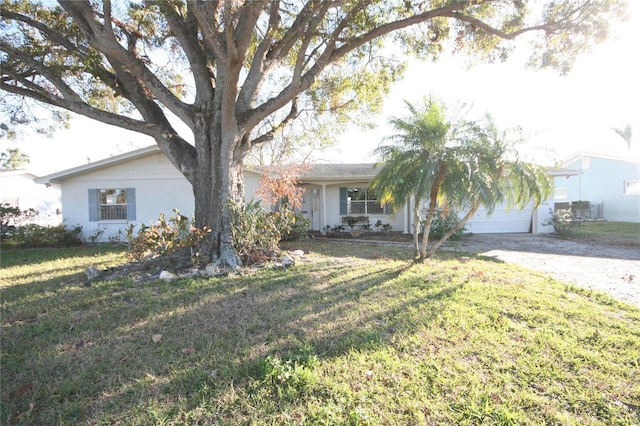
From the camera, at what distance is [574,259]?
8.09 metres

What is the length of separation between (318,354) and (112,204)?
12945mm

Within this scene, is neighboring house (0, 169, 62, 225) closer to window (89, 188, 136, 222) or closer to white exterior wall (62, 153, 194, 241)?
white exterior wall (62, 153, 194, 241)

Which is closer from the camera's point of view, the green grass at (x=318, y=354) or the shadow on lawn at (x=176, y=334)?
the green grass at (x=318, y=354)

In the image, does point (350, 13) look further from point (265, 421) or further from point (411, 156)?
point (265, 421)

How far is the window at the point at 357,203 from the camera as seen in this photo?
1408 centimetres

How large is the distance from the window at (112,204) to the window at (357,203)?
9.18 meters

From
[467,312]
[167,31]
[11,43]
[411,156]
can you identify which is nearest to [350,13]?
[411,156]

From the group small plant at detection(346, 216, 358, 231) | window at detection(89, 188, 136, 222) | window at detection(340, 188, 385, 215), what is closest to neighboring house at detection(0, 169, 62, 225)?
window at detection(89, 188, 136, 222)

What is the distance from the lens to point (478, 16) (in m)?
7.19

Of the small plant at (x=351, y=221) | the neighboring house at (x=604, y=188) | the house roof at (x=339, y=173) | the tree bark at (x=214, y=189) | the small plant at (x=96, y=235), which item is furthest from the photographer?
the neighboring house at (x=604, y=188)

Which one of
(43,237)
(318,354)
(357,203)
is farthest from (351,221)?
(43,237)

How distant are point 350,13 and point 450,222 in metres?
8.23

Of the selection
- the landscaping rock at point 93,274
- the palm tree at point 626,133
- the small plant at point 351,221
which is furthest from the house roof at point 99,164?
the palm tree at point 626,133

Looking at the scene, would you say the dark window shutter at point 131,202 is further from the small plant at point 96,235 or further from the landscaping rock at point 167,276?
the landscaping rock at point 167,276
